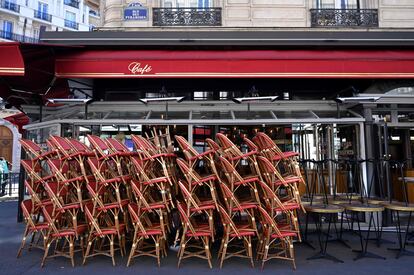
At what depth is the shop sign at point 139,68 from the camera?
7035 mm

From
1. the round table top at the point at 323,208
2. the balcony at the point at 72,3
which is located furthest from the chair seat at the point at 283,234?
the balcony at the point at 72,3

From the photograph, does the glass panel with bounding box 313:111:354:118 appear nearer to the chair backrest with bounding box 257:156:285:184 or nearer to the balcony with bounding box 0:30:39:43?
the chair backrest with bounding box 257:156:285:184

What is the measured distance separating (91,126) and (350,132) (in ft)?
18.6

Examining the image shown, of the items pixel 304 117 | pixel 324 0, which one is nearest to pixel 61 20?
pixel 324 0

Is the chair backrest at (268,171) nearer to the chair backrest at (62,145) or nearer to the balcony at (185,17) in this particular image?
the chair backrest at (62,145)

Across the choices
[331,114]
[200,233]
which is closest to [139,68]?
[200,233]

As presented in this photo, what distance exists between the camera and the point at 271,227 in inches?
193

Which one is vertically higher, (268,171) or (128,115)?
(128,115)

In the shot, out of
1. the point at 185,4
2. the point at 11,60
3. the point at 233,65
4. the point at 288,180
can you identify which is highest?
the point at 185,4

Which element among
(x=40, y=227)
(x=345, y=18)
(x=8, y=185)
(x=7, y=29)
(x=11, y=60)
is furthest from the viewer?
(x=7, y=29)

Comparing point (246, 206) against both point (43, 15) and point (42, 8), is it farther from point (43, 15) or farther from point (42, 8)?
point (42, 8)

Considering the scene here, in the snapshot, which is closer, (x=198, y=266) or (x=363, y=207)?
(x=198, y=266)

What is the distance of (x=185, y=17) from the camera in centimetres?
1000

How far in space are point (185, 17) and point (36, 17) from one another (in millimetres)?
36032
